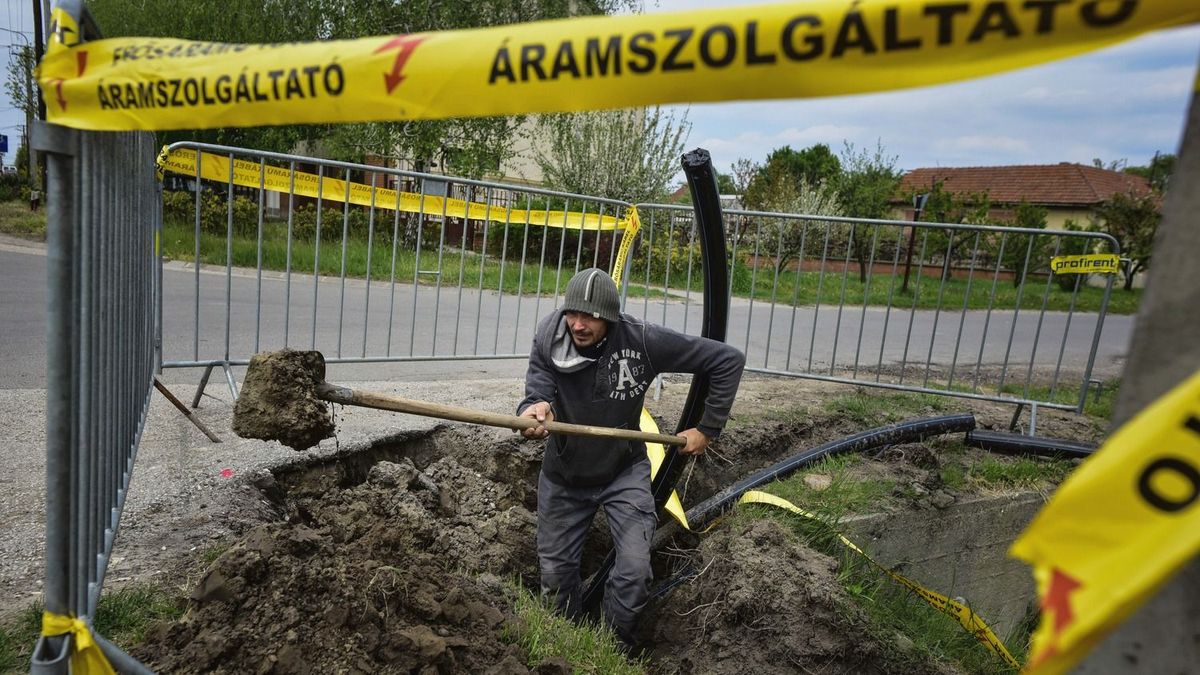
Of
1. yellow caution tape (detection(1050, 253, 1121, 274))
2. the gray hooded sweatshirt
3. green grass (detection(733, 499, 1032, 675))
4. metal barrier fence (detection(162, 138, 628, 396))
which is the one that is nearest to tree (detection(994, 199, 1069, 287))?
→ metal barrier fence (detection(162, 138, 628, 396))

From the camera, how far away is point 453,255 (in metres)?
8.23

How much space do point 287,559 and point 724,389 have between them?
7.07 ft

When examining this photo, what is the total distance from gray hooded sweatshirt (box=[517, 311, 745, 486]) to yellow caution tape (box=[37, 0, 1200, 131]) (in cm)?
222

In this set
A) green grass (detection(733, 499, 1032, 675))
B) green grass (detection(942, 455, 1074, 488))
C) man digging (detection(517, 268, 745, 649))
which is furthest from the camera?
green grass (detection(942, 455, 1074, 488))

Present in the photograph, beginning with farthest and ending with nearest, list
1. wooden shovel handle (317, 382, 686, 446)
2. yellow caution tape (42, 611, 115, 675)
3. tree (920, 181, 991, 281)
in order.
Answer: tree (920, 181, 991, 281) < wooden shovel handle (317, 382, 686, 446) < yellow caution tape (42, 611, 115, 675)

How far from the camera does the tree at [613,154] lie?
63.0ft

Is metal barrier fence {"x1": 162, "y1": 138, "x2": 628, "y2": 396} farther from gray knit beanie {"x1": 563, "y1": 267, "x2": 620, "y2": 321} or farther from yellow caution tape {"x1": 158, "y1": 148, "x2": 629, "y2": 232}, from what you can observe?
gray knit beanie {"x1": 563, "y1": 267, "x2": 620, "y2": 321}

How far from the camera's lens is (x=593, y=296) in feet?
11.1

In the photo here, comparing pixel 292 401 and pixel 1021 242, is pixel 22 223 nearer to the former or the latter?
pixel 292 401

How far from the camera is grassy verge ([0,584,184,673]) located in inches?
81.0

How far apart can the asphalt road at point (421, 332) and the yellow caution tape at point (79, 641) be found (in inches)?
94.9

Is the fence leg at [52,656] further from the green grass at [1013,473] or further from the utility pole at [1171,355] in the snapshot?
the green grass at [1013,473]

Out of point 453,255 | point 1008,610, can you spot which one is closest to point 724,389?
point 1008,610

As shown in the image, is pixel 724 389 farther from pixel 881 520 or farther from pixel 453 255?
pixel 453 255
